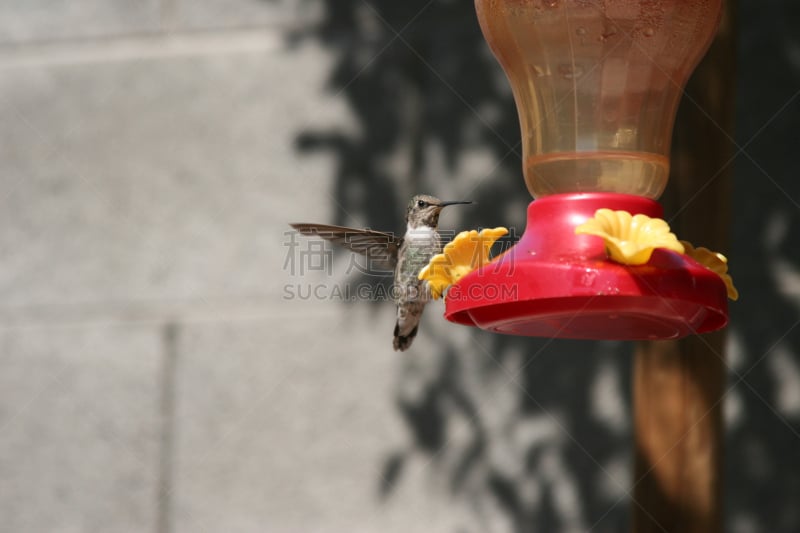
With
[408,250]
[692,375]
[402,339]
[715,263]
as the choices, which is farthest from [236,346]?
[715,263]

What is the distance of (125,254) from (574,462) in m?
2.59

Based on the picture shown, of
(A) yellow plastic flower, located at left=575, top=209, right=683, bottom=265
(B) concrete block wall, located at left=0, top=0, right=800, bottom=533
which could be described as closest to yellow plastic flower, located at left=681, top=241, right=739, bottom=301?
(A) yellow plastic flower, located at left=575, top=209, right=683, bottom=265

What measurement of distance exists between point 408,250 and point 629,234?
1531mm

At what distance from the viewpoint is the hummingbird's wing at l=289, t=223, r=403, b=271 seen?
3.78 m

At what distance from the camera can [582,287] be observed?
2.46 m

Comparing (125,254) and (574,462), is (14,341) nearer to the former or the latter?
(125,254)

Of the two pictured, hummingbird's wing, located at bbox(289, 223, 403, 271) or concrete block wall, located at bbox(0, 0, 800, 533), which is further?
concrete block wall, located at bbox(0, 0, 800, 533)

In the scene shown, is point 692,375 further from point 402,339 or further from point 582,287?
point 402,339

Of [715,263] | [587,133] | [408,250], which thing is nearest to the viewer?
[715,263]

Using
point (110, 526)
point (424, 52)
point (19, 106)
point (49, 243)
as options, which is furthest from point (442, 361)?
point (19, 106)

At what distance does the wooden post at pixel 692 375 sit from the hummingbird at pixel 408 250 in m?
0.91

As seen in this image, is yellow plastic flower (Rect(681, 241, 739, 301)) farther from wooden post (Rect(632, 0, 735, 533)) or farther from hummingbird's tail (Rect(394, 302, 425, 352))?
hummingbird's tail (Rect(394, 302, 425, 352))

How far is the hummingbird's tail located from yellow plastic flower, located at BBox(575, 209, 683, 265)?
58.5 inches

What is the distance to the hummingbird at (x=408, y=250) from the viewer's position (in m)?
3.90
